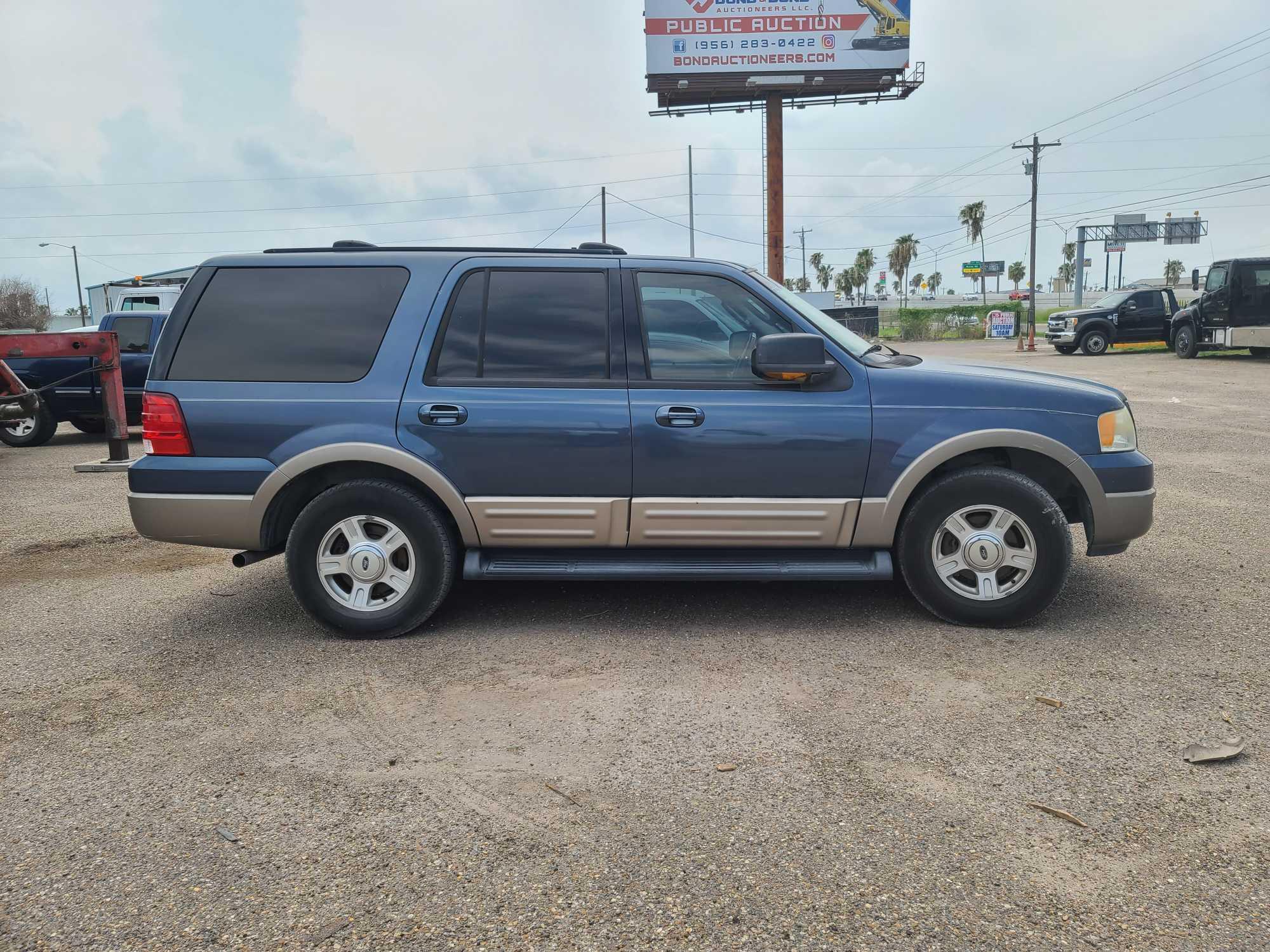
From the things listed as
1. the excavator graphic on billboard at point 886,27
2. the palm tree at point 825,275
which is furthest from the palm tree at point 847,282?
the excavator graphic on billboard at point 886,27

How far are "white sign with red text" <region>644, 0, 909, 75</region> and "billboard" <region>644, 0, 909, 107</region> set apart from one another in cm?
→ 2

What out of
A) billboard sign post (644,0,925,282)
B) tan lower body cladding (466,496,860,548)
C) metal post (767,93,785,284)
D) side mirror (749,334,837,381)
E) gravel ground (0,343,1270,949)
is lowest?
gravel ground (0,343,1270,949)

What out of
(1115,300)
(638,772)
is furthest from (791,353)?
(1115,300)

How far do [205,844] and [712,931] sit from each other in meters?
1.48

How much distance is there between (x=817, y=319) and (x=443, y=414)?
1909mm

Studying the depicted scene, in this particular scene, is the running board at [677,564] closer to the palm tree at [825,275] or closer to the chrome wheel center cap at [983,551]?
the chrome wheel center cap at [983,551]

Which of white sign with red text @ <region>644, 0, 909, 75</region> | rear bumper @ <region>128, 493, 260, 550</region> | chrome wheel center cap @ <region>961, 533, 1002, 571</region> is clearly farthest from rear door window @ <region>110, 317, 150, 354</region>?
white sign with red text @ <region>644, 0, 909, 75</region>

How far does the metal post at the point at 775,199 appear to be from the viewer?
34719 millimetres

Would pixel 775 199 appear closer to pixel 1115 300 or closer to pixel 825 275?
pixel 1115 300

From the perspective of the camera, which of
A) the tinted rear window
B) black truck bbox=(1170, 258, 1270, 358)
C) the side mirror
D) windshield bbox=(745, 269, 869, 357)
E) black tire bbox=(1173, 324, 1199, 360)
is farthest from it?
black tire bbox=(1173, 324, 1199, 360)

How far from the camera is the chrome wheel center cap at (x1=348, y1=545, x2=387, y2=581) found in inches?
169

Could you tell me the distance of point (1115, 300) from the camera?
91.0ft

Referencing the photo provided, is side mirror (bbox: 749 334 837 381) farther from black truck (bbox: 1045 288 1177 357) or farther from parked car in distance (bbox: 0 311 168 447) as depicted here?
black truck (bbox: 1045 288 1177 357)

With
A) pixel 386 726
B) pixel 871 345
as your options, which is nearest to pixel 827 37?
pixel 871 345
